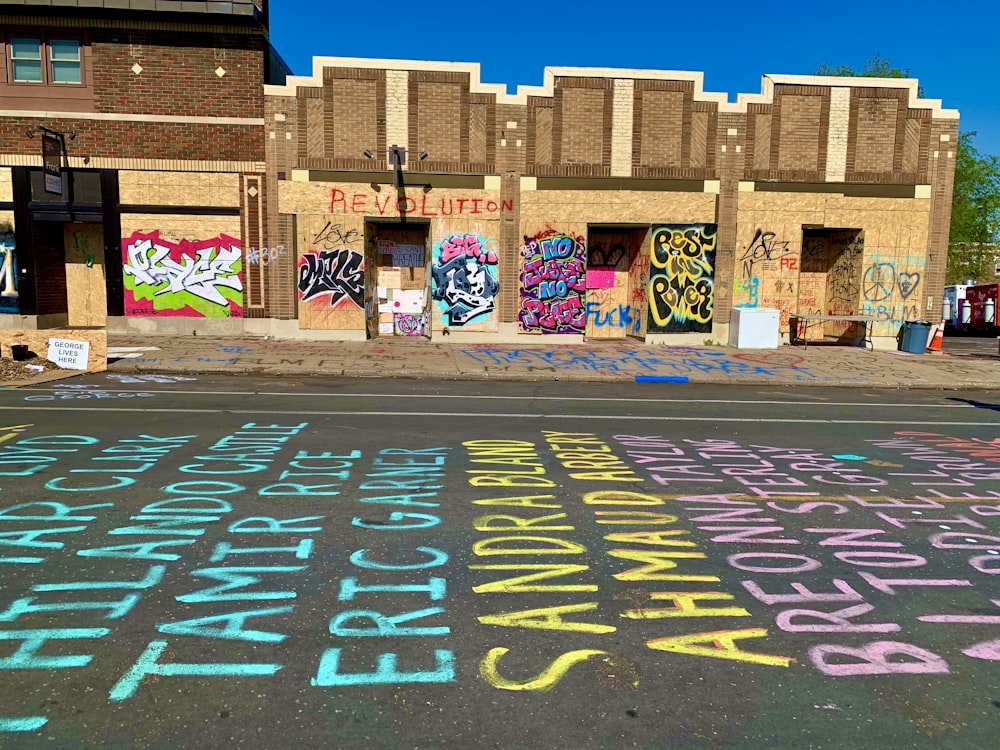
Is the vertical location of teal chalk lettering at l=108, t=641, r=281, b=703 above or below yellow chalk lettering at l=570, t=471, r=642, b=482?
below

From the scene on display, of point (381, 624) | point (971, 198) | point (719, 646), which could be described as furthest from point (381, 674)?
point (971, 198)

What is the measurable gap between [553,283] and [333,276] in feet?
19.3

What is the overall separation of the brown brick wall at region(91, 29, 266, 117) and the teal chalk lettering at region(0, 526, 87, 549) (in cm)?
1593

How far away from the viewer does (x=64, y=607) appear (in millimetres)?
3629

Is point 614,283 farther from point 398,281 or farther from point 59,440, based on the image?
point 59,440

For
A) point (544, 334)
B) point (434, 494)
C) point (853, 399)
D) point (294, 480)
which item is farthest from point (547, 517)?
point (544, 334)

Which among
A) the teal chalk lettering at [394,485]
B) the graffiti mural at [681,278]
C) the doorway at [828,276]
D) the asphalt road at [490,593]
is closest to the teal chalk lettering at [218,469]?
the asphalt road at [490,593]

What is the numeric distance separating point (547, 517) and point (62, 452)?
4.92 meters

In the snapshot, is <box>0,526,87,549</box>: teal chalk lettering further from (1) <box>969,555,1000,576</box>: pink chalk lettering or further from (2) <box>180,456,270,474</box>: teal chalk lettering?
(1) <box>969,555,1000,576</box>: pink chalk lettering

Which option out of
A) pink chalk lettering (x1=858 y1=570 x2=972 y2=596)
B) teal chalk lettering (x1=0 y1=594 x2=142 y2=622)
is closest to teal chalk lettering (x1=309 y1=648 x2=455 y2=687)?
teal chalk lettering (x1=0 y1=594 x2=142 y2=622)

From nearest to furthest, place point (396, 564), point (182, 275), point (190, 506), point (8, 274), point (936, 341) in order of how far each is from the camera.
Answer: point (396, 564)
point (190, 506)
point (8, 274)
point (182, 275)
point (936, 341)

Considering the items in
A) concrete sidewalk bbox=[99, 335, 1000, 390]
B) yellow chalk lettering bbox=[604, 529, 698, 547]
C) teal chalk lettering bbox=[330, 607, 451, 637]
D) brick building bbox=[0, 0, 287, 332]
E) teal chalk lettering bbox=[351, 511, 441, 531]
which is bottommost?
yellow chalk lettering bbox=[604, 529, 698, 547]

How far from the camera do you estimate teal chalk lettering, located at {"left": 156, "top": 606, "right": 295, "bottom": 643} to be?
11.0 ft

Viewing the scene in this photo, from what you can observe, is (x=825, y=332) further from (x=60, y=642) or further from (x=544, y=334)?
(x=60, y=642)
